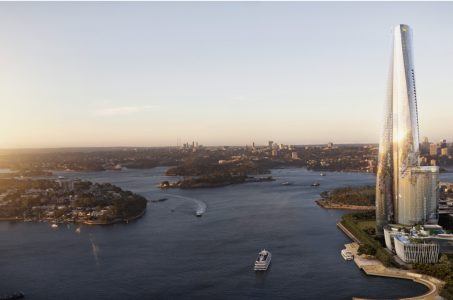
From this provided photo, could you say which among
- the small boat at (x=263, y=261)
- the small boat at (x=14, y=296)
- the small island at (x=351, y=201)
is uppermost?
the small island at (x=351, y=201)

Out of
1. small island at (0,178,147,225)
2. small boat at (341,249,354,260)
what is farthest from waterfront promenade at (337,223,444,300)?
small island at (0,178,147,225)

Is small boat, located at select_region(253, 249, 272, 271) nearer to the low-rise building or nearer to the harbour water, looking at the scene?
the harbour water

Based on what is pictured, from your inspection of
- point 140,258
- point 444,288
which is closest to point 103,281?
point 140,258

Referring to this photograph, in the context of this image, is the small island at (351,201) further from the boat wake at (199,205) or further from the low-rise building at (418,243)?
the low-rise building at (418,243)

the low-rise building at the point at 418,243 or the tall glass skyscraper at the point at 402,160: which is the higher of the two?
the tall glass skyscraper at the point at 402,160

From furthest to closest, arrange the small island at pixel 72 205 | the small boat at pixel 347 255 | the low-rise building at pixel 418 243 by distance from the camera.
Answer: the small island at pixel 72 205
the small boat at pixel 347 255
the low-rise building at pixel 418 243

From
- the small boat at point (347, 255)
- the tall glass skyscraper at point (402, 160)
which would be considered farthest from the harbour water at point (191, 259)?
the tall glass skyscraper at point (402, 160)

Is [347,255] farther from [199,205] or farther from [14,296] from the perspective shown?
[199,205]

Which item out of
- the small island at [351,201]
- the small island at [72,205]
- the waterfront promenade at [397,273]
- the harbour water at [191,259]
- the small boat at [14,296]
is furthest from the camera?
the small island at [351,201]
